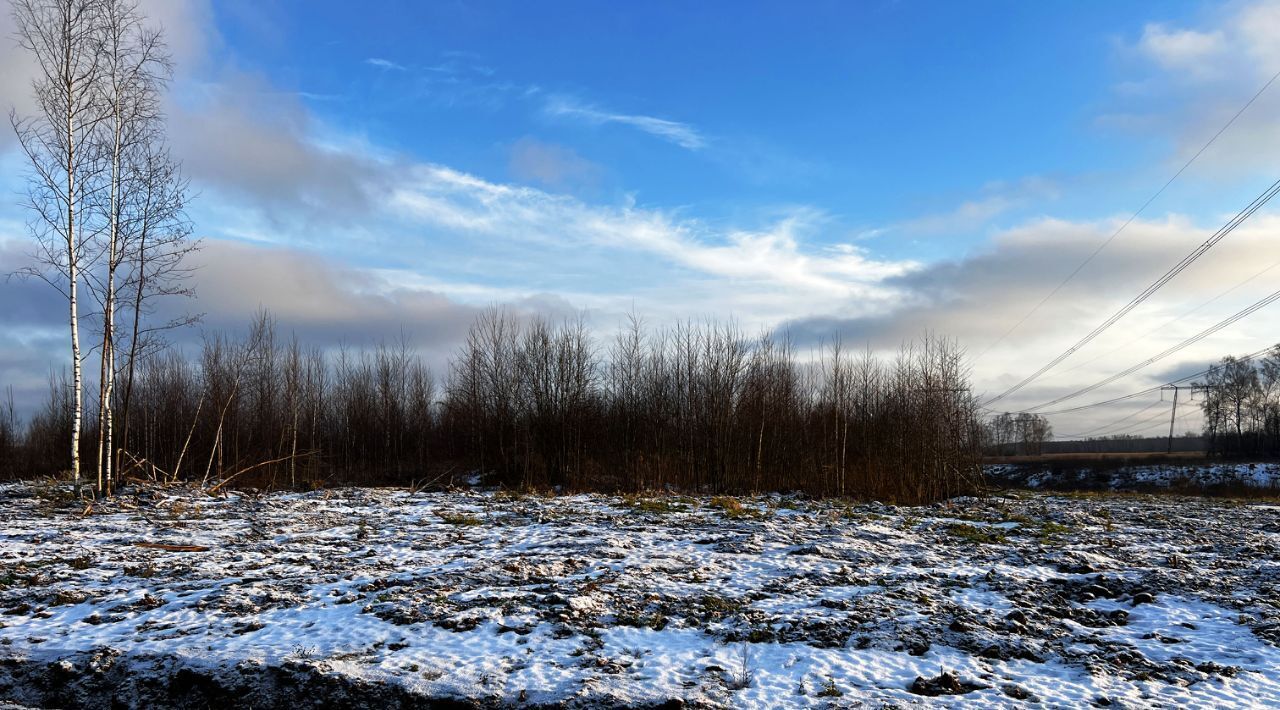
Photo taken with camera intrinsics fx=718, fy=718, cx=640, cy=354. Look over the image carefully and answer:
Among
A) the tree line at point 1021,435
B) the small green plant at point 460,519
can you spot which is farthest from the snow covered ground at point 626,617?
the tree line at point 1021,435

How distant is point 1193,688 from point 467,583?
5.05 m

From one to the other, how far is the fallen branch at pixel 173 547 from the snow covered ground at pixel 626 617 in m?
0.12

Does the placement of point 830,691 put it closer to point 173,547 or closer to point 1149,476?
point 173,547

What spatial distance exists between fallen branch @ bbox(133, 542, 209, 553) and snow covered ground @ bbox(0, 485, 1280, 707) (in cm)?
12

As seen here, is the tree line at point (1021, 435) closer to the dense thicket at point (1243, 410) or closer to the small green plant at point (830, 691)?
the dense thicket at point (1243, 410)

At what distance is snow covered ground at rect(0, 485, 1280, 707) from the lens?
415 cm

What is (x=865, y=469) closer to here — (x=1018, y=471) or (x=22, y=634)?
(x=22, y=634)

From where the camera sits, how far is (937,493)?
54.4 feet

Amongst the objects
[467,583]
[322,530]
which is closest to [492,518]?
[322,530]

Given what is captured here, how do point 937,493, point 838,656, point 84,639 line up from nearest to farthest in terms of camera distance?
point 838,656
point 84,639
point 937,493

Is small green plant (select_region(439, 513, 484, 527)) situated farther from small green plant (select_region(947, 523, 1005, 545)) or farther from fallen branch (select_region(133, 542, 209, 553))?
small green plant (select_region(947, 523, 1005, 545))

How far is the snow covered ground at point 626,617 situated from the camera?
4148 millimetres

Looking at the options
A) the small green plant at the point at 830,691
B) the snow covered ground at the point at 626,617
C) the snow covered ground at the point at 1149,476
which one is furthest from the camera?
the snow covered ground at the point at 1149,476

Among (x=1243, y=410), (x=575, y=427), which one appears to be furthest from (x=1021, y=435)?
(x=575, y=427)
